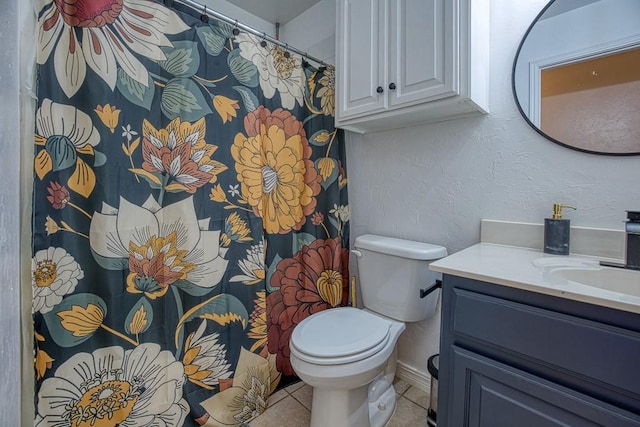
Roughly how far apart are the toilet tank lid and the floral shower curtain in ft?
1.34

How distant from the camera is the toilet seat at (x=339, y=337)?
1021 millimetres

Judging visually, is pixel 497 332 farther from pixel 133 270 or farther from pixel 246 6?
pixel 246 6

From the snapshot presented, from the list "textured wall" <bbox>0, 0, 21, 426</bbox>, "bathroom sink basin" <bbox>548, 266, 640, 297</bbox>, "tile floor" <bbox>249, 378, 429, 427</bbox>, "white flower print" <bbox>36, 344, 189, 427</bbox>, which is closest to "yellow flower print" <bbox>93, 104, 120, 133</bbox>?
"textured wall" <bbox>0, 0, 21, 426</bbox>

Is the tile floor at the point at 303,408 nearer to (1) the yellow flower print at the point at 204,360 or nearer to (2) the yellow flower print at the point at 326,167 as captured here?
Answer: (1) the yellow flower print at the point at 204,360

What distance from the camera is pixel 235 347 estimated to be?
1.29 metres

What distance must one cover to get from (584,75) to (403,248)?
0.92 metres

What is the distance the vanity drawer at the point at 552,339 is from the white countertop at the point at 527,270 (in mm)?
56

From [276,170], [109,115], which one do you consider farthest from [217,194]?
[109,115]

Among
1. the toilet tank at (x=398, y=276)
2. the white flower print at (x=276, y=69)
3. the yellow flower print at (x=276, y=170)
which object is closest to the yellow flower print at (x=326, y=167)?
the yellow flower print at (x=276, y=170)

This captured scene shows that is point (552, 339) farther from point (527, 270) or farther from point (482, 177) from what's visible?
point (482, 177)

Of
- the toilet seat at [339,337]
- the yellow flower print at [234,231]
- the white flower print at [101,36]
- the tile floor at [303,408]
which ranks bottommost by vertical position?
the tile floor at [303,408]

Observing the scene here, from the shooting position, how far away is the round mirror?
3.10ft

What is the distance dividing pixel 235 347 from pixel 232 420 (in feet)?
1.06

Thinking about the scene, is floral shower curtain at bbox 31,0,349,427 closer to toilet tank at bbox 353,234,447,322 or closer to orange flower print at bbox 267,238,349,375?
orange flower print at bbox 267,238,349,375
